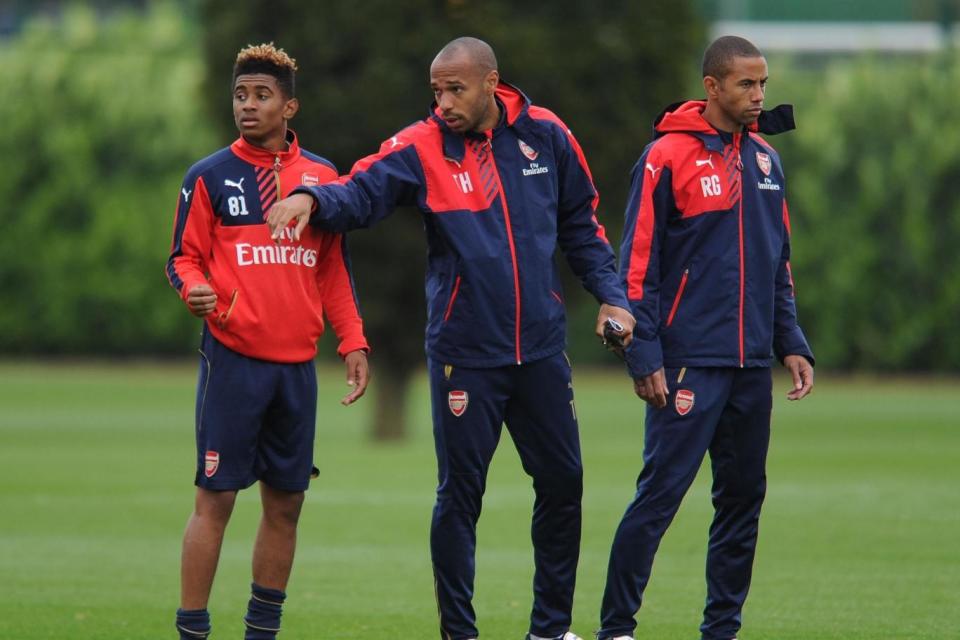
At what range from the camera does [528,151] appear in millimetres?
7324

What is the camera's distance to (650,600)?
9586 mm

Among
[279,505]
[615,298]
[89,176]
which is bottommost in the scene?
[279,505]

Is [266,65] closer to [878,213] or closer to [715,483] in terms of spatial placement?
[715,483]

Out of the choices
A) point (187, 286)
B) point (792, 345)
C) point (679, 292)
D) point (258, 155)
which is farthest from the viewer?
point (792, 345)

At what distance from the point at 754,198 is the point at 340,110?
13.7m

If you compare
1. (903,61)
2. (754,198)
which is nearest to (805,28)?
(903,61)

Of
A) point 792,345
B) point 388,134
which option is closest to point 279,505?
point 792,345

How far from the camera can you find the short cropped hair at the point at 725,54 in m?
7.50

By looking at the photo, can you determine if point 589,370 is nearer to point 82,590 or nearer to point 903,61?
point 903,61

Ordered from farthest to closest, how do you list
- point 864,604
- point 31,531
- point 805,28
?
point 805,28 < point 31,531 < point 864,604

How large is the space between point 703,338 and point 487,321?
0.93m

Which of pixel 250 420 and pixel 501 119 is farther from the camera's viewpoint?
pixel 501 119

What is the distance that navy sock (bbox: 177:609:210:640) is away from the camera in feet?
23.0

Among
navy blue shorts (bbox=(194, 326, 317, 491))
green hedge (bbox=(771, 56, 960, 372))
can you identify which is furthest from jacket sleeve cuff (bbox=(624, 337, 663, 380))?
green hedge (bbox=(771, 56, 960, 372))
